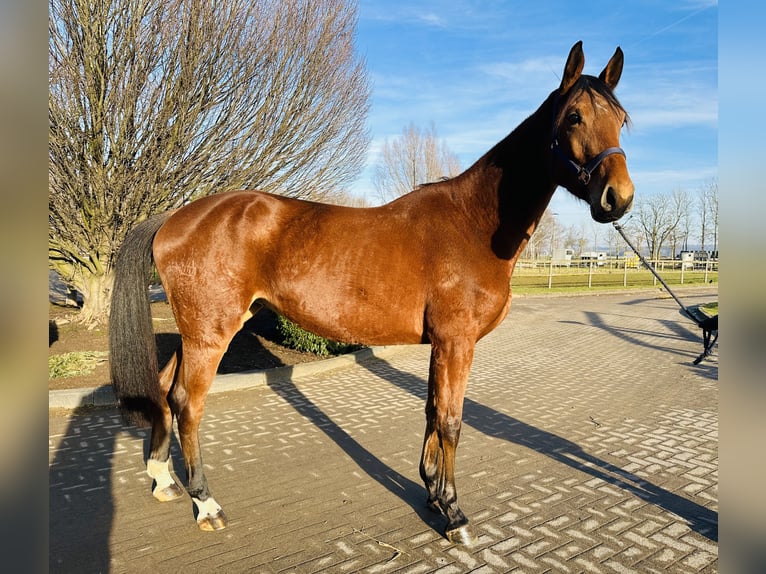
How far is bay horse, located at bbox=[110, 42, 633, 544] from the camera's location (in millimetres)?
2936

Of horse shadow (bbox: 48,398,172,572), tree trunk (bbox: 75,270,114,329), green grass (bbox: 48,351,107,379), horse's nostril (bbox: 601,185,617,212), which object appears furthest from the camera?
tree trunk (bbox: 75,270,114,329)

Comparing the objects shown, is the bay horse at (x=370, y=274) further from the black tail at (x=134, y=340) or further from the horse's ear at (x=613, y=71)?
the horse's ear at (x=613, y=71)

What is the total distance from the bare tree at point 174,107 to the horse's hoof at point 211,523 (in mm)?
5473

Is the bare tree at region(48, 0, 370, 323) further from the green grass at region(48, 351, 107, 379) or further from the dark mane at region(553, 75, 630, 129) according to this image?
the dark mane at region(553, 75, 630, 129)

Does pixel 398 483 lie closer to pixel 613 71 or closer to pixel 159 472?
pixel 159 472

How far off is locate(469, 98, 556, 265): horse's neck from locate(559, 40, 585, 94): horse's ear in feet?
0.72

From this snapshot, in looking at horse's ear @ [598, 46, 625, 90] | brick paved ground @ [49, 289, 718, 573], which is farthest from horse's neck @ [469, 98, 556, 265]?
brick paved ground @ [49, 289, 718, 573]

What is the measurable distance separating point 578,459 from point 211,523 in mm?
3033

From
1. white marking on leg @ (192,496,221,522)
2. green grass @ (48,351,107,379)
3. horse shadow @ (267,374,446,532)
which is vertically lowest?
horse shadow @ (267,374,446,532)

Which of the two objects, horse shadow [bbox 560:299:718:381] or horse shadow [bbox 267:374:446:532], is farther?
horse shadow [bbox 560:299:718:381]

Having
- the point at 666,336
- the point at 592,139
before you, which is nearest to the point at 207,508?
the point at 592,139

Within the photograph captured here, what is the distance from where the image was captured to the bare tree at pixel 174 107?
248 inches

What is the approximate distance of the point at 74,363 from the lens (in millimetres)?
6406

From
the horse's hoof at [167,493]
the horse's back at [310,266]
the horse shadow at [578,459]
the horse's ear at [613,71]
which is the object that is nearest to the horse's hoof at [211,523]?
the horse's hoof at [167,493]
